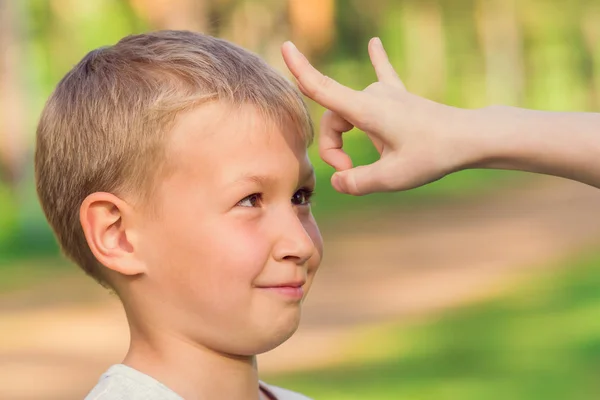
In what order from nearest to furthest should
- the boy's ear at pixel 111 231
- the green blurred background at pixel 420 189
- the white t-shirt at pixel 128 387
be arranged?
the white t-shirt at pixel 128 387, the boy's ear at pixel 111 231, the green blurred background at pixel 420 189

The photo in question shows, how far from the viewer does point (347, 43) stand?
20297 mm

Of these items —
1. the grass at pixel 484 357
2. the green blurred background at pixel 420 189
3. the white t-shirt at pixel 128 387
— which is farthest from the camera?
the green blurred background at pixel 420 189

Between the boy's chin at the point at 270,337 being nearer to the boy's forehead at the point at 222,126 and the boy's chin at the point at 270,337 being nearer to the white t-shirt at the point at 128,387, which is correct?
the white t-shirt at the point at 128,387

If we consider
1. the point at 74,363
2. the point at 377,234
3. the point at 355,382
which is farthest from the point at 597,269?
the point at 74,363

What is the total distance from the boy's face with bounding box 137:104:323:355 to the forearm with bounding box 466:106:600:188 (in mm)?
481

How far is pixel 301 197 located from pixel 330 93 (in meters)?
0.49

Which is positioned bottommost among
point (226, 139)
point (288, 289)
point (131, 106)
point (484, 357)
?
point (288, 289)

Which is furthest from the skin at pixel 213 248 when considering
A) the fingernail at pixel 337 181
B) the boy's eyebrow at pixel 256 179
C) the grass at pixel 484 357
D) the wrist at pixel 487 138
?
the grass at pixel 484 357

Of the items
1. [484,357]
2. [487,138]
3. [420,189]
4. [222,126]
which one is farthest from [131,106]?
[420,189]

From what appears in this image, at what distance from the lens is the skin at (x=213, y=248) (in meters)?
2.40

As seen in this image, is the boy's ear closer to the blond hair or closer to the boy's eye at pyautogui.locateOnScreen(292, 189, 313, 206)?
the blond hair

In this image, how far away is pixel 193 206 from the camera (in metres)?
2.43

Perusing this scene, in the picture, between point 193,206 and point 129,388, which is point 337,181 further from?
point 129,388

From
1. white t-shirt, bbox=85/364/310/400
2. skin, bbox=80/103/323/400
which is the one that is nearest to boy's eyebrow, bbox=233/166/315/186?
skin, bbox=80/103/323/400
